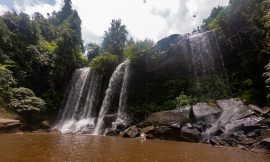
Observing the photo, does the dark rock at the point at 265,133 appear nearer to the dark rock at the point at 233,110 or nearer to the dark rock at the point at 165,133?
the dark rock at the point at 233,110

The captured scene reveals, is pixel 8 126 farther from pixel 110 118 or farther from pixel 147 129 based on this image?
pixel 147 129

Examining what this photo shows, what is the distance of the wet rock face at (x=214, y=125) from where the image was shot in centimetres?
1315

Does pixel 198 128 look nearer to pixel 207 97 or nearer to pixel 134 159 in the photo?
pixel 207 97

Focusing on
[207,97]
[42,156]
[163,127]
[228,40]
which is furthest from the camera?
[228,40]

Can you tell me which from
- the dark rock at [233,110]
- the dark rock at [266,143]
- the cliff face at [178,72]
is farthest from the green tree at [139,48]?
the dark rock at [266,143]

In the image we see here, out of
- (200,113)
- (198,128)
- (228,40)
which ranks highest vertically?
(228,40)

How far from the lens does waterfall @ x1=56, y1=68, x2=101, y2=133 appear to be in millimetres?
25281

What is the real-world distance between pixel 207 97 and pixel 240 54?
4174 millimetres

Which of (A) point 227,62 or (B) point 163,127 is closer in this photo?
(B) point 163,127

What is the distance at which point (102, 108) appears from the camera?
994 inches

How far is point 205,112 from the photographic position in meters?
16.2

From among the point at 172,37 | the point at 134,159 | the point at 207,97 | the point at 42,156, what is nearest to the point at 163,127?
the point at 207,97

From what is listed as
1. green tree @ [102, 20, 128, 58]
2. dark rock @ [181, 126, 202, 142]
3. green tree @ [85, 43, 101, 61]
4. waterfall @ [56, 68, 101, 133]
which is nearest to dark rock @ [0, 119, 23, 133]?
waterfall @ [56, 68, 101, 133]

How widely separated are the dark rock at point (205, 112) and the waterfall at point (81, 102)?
10283 millimetres
